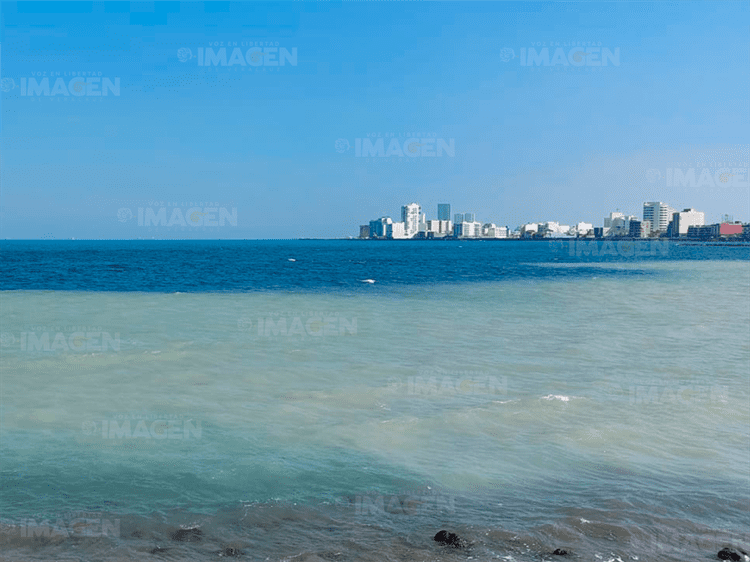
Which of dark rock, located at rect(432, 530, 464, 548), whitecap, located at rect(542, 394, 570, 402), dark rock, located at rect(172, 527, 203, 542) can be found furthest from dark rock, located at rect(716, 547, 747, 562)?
whitecap, located at rect(542, 394, 570, 402)

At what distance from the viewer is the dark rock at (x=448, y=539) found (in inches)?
253

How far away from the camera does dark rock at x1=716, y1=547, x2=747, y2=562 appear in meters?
6.17

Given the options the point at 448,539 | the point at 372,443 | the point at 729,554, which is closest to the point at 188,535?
the point at 448,539

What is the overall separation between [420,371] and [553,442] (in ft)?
19.4

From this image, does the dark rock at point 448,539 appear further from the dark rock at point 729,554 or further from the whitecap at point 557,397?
the whitecap at point 557,397

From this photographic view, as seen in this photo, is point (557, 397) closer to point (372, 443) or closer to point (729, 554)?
point (372, 443)

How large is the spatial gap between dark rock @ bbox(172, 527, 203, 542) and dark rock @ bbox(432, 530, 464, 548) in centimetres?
264

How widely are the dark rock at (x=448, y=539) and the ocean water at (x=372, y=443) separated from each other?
17 cm

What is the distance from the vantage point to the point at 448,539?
650 centimetres

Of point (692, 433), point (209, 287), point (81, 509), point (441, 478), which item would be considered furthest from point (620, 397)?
point (209, 287)

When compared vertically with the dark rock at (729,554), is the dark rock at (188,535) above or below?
below

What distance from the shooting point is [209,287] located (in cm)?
4497

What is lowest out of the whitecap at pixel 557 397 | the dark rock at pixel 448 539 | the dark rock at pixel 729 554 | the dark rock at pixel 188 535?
the dark rock at pixel 188 535

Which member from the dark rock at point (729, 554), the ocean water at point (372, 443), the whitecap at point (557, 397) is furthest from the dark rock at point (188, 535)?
the whitecap at point (557, 397)
